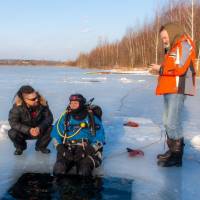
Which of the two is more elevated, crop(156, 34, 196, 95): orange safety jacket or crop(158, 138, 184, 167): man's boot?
crop(156, 34, 196, 95): orange safety jacket

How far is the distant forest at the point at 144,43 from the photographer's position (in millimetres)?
35656

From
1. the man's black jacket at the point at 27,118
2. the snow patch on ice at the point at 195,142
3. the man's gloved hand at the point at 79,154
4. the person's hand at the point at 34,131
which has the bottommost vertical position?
the snow patch on ice at the point at 195,142

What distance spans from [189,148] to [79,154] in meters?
1.68

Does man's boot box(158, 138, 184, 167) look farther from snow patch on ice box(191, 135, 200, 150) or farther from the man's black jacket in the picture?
the man's black jacket

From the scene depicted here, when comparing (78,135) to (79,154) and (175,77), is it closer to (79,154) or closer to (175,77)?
(79,154)

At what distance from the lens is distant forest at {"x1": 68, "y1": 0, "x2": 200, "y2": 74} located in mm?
35656

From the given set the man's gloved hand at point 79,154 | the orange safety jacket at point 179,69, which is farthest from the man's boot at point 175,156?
the man's gloved hand at point 79,154

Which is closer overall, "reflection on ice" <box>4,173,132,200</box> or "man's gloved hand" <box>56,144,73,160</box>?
"reflection on ice" <box>4,173,132,200</box>

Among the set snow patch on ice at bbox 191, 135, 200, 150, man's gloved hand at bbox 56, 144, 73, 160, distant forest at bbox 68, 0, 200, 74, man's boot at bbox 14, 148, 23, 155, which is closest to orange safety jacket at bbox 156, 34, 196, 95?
man's gloved hand at bbox 56, 144, 73, 160

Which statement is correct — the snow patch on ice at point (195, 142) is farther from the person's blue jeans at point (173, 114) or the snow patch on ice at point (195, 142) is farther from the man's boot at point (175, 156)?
the person's blue jeans at point (173, 114)

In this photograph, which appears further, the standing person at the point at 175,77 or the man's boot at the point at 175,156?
the man's boot at the point at 175,156

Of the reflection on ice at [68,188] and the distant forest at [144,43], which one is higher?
the distant forest at [144,43]

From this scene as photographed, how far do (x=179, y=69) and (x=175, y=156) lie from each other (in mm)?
990

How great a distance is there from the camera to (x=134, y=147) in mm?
4480
